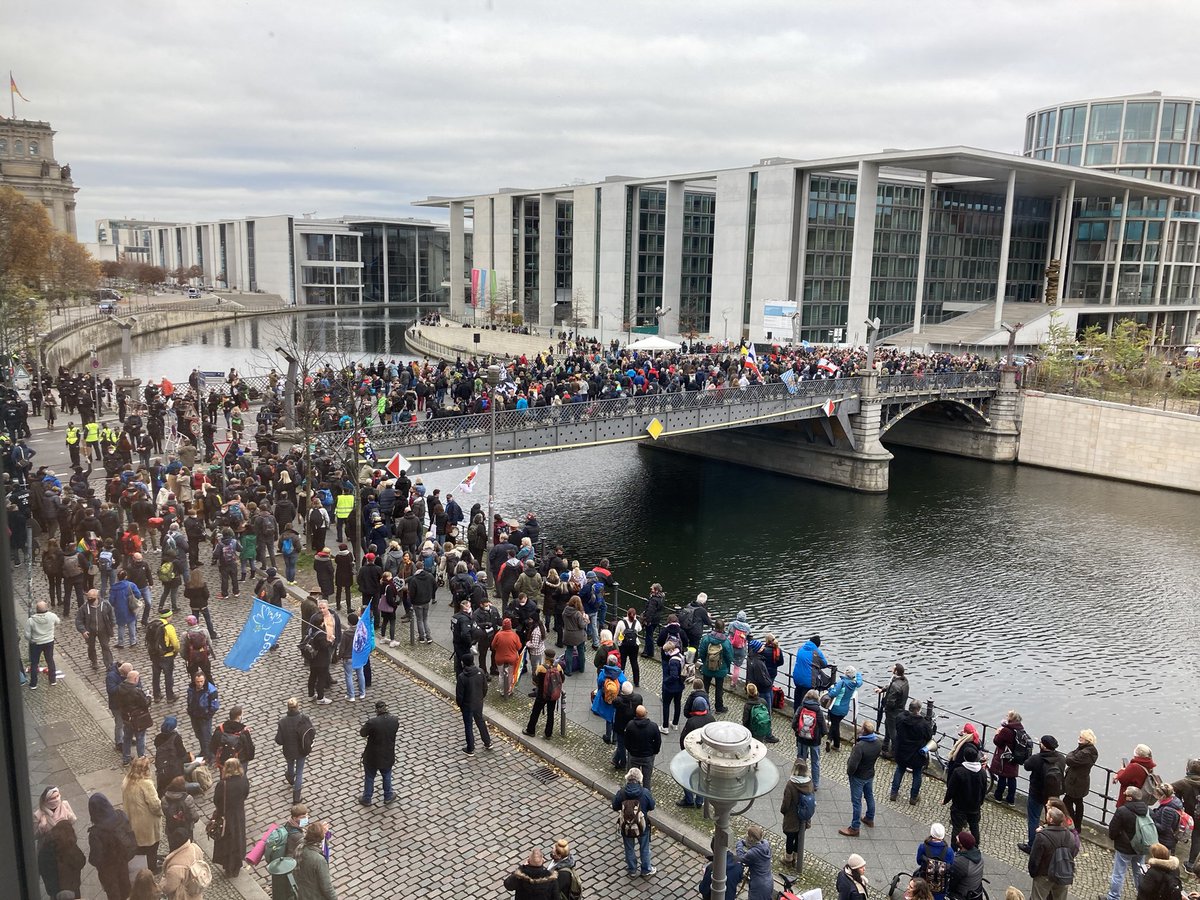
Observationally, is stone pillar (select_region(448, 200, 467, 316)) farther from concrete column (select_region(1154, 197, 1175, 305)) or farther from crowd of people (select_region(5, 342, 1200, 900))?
crowd of people (select_region(5, 342, 1200, 900))

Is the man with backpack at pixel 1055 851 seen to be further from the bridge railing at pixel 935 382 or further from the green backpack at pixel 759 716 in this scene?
the bridge railing at pixel 935 382

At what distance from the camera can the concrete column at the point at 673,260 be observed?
86.2 m

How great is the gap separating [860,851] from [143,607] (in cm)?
1339

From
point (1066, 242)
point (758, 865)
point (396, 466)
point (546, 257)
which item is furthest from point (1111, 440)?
point (546, 257)

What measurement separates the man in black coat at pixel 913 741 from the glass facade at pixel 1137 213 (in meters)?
88.2

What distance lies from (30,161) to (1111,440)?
175 ft

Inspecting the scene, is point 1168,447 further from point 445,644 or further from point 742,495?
point 445,644

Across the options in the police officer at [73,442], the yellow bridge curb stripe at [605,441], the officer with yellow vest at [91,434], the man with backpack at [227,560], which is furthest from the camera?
the yellow bridge curb stripe at [605,441]

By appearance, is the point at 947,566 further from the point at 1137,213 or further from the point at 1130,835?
the point at 1137,213

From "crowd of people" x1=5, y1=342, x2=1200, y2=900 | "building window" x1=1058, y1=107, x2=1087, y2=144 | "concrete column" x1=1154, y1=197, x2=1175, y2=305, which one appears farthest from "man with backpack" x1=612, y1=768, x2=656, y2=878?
"building window" x1=1058, y1=107, x2=1087, y2=144

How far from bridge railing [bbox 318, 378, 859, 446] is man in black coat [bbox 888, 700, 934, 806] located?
16447 millimetres

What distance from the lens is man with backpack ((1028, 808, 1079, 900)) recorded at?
32.1ft

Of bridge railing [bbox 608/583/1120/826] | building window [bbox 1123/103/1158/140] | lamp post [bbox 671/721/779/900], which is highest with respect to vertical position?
building window [bbox 1123/103/1158/140]

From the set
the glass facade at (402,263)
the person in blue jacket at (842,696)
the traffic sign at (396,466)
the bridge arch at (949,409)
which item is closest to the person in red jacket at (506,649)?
the person in blue jacket at (842,696)
